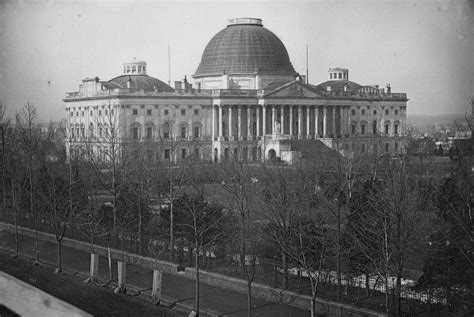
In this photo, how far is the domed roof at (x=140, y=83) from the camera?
67500mm

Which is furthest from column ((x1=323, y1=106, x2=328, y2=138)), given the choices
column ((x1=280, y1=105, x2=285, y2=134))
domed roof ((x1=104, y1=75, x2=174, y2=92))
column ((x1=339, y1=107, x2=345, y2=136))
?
domed roof ((x1=104, y1=75, x2=174, y2=92))

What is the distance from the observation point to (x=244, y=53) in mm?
75625

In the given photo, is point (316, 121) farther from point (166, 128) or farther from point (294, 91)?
point (166, 128)

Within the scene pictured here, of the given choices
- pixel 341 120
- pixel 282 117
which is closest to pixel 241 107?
pixel 282 117

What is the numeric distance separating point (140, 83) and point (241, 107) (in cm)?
1189

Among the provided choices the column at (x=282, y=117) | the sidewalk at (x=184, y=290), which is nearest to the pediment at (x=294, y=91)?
the column at (x=282, y=117)

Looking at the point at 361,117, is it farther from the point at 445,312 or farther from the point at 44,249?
the point at 445,312

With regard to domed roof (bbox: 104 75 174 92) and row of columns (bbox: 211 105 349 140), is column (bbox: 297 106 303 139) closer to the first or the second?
row of columns (bbox: 211 105 349 140)

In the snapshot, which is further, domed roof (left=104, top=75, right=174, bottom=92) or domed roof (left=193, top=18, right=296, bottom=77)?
domed roof (left=193, top=18, right=296, bottom=77)

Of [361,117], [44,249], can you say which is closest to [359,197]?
[44,249]

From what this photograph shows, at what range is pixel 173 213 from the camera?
23234 millimetres

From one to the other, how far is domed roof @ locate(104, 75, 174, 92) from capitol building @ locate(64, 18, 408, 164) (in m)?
0.12

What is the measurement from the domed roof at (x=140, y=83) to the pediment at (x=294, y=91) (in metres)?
12.2

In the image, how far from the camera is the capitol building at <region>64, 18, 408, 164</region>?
2576 inches
